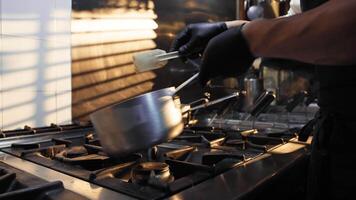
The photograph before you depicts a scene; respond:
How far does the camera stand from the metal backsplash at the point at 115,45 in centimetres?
112

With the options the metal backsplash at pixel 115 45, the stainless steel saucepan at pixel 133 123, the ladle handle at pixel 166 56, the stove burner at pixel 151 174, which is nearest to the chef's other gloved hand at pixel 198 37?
the ladle handle at pixel 166 56

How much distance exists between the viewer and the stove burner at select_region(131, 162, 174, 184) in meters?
0.50

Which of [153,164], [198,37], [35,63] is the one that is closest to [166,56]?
[198,37]

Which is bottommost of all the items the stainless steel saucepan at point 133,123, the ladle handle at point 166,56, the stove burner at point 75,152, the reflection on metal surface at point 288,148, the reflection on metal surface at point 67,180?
the reflection on metal surface at point 288,148

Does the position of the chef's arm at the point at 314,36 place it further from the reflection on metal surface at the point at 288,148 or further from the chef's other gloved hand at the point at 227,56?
the reflection on metal surface at the point at 288,148

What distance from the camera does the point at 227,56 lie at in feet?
1.71

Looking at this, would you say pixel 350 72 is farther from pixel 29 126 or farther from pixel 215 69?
pixel 29 126

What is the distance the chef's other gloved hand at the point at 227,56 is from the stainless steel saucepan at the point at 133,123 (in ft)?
0.33

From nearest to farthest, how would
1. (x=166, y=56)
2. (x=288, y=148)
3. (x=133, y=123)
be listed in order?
(x=133, y=123) → (x=166, y=56) → (x=288, y=148)

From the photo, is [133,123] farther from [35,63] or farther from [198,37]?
[35,63]

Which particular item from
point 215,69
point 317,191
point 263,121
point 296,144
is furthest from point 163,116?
point 263,121

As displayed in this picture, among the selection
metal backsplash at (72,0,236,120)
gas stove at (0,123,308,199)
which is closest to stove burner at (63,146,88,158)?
gas stove at (0,123,308,199)

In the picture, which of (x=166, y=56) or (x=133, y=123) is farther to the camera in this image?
(x=166, y=56)

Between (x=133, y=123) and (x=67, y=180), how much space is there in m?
0.15
